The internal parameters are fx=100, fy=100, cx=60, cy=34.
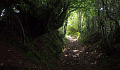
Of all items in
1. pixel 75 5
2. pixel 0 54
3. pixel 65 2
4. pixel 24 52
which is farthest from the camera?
pixel 75 5

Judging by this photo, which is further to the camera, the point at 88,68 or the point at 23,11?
the point at 88,68

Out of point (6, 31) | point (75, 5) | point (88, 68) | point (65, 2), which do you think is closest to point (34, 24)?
point (6, 31)

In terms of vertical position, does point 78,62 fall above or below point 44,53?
below

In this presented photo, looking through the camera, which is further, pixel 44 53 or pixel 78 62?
pixel 78 62

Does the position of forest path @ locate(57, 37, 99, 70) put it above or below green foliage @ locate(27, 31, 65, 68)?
below

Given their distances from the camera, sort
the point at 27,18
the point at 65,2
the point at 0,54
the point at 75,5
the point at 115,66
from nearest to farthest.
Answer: the point at 0,54 < the point at 115,66 < the point at 27,18 < the point at 65,2 < the point at 75,5

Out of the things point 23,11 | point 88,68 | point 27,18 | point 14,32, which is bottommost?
point 88,68

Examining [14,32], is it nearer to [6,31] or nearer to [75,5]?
[6,31]

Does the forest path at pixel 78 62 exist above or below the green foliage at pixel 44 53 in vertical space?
below

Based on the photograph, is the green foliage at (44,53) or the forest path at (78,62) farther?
the forest path at (78,62)

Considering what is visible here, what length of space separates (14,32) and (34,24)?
4.97ft

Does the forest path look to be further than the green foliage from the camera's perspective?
Yes

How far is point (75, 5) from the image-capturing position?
14773 millimetres

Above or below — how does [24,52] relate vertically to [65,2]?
below
